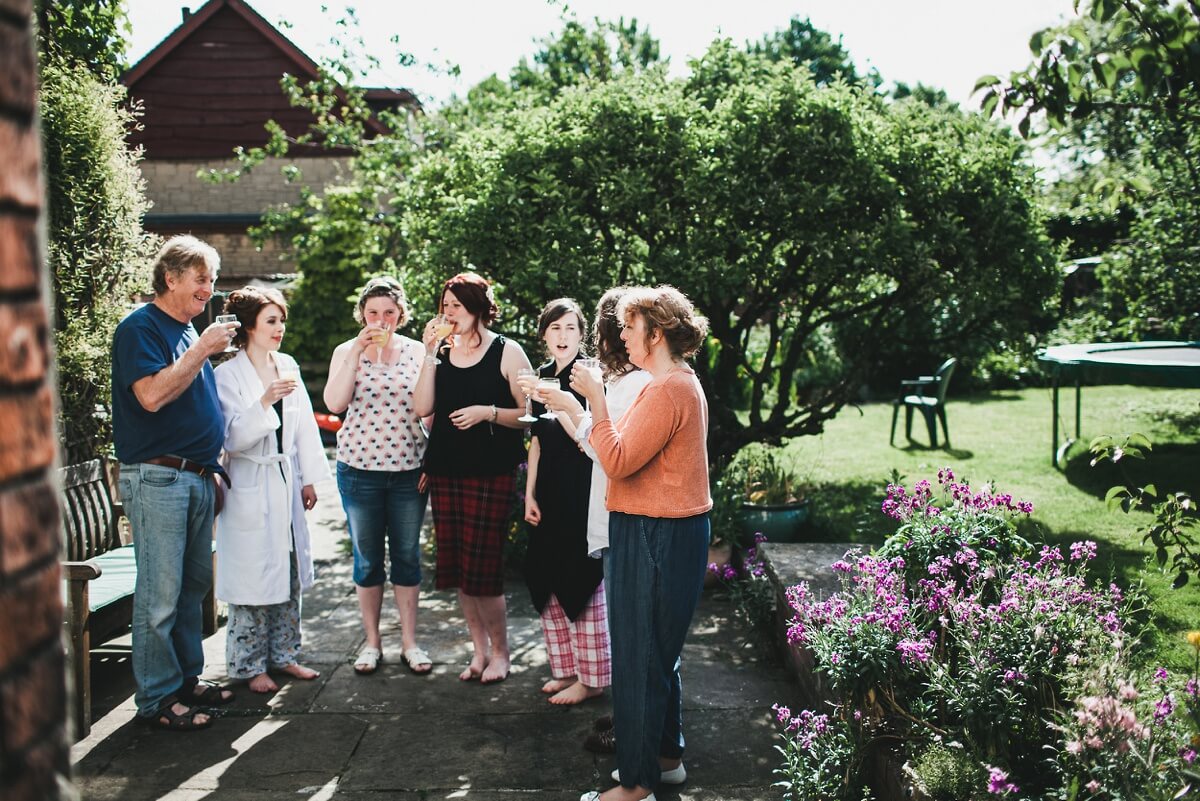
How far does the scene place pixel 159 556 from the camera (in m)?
4.09

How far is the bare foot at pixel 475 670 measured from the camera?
473 cm

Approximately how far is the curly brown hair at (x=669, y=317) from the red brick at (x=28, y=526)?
247 cm

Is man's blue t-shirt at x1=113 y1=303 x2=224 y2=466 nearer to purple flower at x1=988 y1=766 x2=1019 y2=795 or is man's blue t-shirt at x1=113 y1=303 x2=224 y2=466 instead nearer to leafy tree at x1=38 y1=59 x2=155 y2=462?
leafy tree at x1=38 y1=59 x2=155 y2=462

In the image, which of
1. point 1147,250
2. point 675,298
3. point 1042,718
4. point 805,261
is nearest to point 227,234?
point 805,261

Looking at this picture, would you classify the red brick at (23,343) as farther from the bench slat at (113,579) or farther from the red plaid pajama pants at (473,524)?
the bench slat at (113,579)

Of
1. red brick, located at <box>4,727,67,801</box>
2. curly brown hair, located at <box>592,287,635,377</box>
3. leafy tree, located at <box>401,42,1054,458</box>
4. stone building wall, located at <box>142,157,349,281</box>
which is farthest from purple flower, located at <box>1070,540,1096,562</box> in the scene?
stone building wall, located at <box>142,157,349,281</box>

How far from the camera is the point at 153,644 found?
13.5ft

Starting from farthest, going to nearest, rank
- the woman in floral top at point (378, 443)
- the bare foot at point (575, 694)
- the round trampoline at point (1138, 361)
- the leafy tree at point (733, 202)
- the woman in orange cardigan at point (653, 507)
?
the round trampoline at point (1138, 361)
the leafy tree at point (733, 202)
the woman in floral top at point (378, 443)
the bare foot at point (575, 694)
the woman in orange cardigan at point (653, 507)

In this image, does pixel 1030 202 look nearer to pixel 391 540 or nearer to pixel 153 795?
pixel 391 540

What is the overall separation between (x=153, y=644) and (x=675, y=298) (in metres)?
2.78

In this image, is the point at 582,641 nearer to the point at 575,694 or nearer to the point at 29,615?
the point at 575,694

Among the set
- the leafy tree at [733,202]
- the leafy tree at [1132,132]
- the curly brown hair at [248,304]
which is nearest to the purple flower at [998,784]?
the leafy tree at [1132,132]

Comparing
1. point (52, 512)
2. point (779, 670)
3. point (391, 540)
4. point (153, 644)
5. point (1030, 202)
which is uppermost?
point (1030, 202)

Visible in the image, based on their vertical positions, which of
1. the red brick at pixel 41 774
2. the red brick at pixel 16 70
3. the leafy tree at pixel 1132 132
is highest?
the leafy tree at pixel 1132 132
